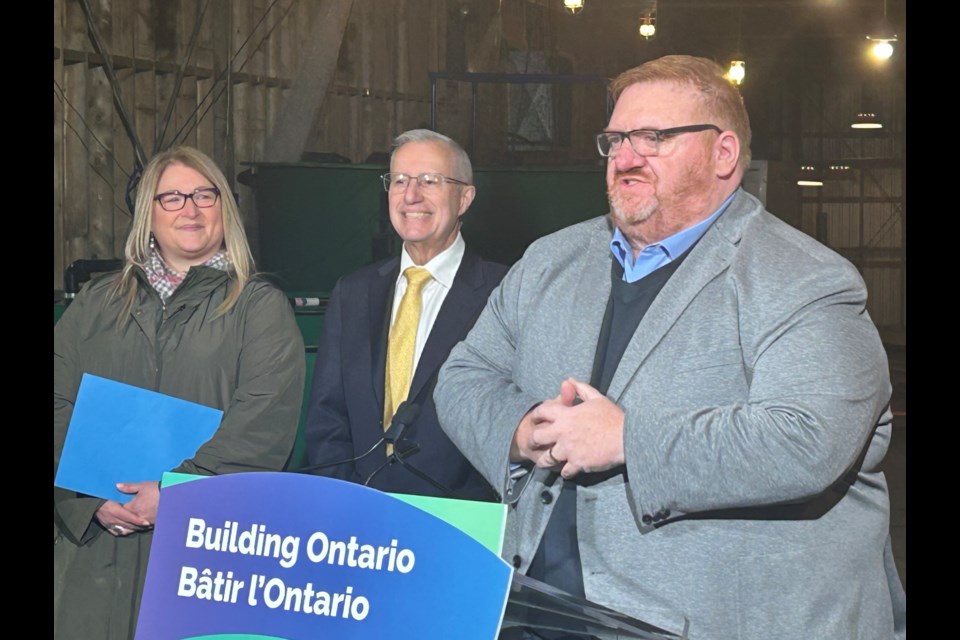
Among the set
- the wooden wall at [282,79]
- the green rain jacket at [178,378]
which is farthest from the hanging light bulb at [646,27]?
the green rain jacket at [178,378]

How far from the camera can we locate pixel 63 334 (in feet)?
8.86

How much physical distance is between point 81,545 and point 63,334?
1.58ft

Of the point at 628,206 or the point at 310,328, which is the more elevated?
the point at 628,206

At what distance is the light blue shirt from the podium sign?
58 cm

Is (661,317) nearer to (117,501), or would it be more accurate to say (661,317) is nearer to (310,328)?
(117,501)

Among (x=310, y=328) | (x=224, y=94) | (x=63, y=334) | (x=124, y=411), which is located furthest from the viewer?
(x=224, y=94)

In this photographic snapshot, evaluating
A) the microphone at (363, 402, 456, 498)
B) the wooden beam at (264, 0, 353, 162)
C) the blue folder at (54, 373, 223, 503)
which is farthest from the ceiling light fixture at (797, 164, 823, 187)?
the blue folder at (54, 373, 223, 503)

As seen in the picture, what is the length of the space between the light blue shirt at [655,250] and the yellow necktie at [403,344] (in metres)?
0.83

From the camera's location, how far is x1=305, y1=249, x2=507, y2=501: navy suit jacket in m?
2.54

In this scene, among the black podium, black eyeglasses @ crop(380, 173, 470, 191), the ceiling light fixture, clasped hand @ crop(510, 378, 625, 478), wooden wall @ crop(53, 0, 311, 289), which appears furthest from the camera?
the ceiling light fixture

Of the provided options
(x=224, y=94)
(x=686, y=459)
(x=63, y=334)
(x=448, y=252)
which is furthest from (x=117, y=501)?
(x=224, y=94)

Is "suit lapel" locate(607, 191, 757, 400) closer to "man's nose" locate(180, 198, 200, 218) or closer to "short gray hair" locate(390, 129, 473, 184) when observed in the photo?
"short gray hair" locate(390, 129, 473, 184)

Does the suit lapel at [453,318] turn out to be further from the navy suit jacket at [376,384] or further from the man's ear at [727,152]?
the man's ear at [727,152]

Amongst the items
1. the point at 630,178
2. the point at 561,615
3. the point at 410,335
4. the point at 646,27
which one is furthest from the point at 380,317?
the point at 646,27
